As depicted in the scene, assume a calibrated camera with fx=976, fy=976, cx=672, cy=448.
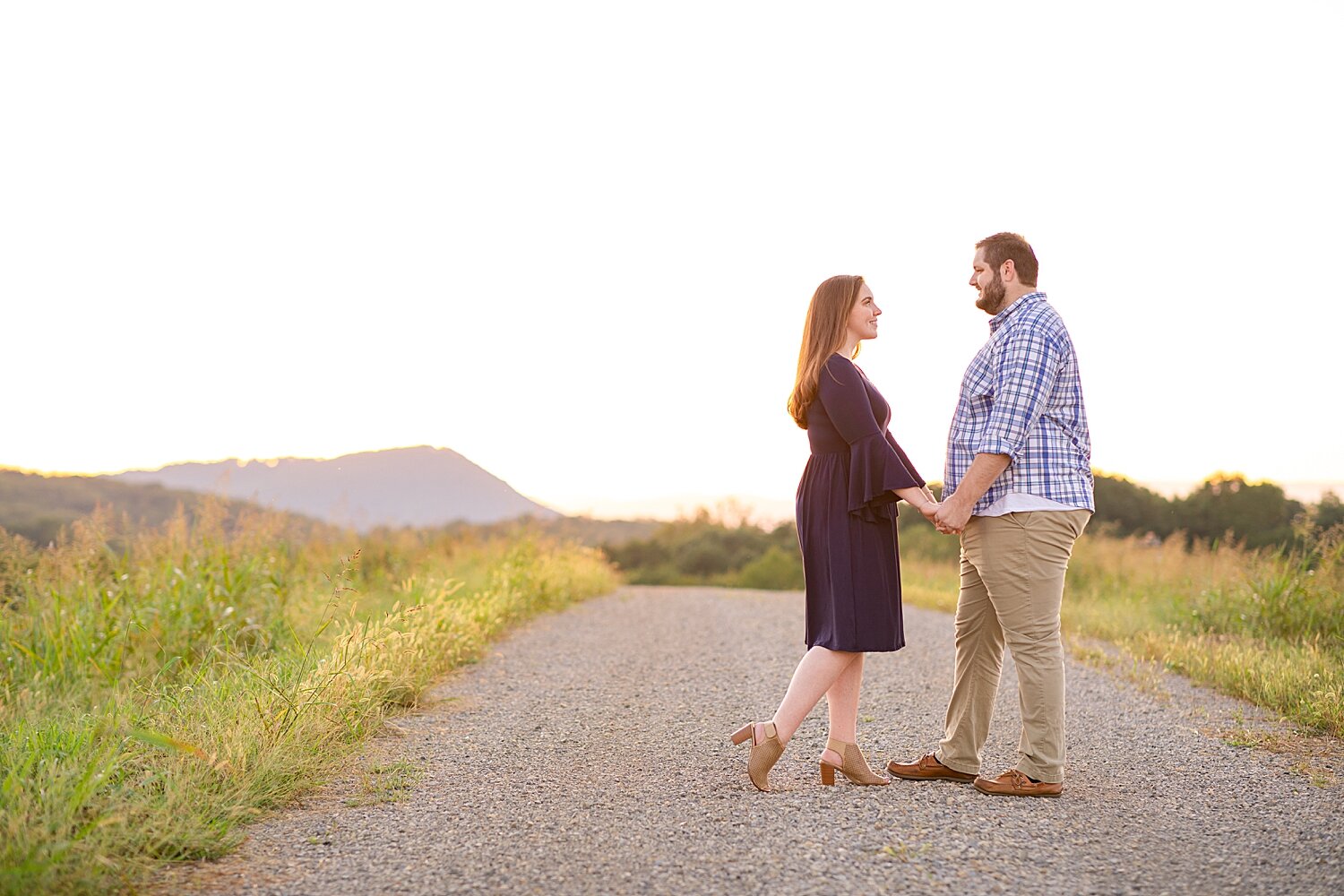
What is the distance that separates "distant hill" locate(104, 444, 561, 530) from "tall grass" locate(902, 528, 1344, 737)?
5.75 meters

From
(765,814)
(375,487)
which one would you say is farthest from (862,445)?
(375,487)

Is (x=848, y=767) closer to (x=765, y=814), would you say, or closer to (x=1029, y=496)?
(x=765, y=814)

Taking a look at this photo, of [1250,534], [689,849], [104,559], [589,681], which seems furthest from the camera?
[1250,534]

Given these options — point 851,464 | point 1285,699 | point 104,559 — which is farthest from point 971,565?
point 104,559

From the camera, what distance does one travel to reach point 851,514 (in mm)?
3879

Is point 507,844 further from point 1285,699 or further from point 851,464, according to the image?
point 1285,699

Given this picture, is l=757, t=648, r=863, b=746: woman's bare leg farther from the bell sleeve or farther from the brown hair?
the brown hair

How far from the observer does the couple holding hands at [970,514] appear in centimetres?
373

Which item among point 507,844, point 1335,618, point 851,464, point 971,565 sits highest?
point 851,464

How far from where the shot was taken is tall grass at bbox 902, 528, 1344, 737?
5.56 m

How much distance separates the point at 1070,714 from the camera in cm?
545

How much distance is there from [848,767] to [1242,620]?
5404 mm

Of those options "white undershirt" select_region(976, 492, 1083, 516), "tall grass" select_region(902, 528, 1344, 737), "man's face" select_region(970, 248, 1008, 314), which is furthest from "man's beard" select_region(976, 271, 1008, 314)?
"tall grass" select_region(902, 528, 1344, 737)

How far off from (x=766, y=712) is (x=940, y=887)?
2725 mm
